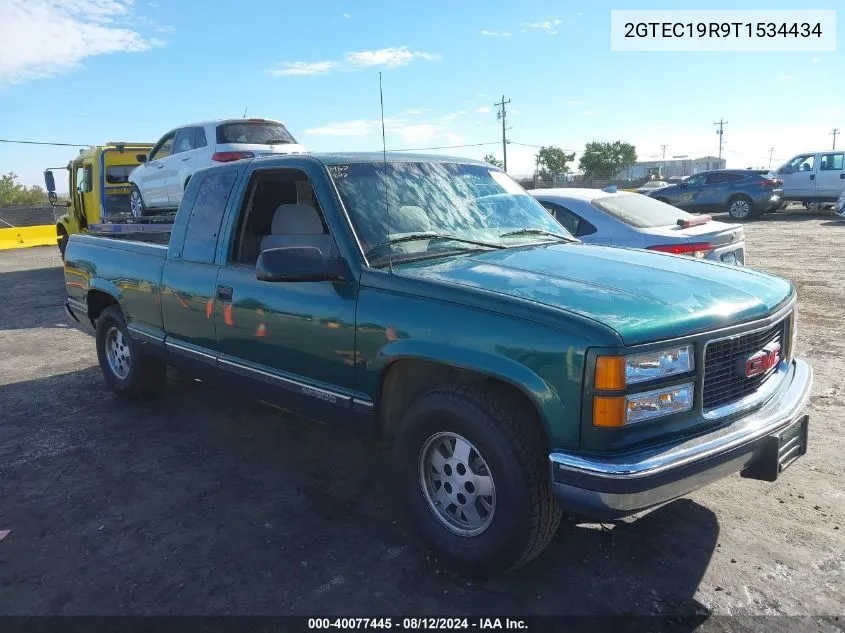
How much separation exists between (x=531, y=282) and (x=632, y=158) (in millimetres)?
97668

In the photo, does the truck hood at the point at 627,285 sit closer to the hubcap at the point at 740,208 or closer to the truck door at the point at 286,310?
the truck door at the point at 286,310

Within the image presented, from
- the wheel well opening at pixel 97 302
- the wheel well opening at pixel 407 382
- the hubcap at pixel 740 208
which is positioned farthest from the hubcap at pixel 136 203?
the hubcap at pixel 740 208

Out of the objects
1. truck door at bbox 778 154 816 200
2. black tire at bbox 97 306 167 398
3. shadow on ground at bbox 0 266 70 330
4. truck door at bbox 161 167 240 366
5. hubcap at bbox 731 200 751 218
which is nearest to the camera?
truck door at bbox 161 167 240 366

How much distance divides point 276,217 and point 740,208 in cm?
2044

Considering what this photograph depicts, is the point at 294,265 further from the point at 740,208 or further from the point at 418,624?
the point at 740,208

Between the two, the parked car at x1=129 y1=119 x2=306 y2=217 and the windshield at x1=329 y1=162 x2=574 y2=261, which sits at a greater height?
the parked car at x1=129 y1=119 x2=306 y2=217

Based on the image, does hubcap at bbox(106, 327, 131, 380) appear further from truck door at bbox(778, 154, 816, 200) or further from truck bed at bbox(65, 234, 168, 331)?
truck door at bbox(778, 154, 816, 200)

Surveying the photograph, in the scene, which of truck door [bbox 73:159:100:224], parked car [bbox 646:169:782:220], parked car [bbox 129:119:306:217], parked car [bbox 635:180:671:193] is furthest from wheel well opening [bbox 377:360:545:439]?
parked car [bbox 635:180:671:193]

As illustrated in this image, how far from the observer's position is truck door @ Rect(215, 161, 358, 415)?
352cm

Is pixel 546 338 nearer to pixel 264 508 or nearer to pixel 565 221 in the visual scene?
pixel 264 508

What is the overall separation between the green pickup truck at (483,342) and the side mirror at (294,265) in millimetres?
10

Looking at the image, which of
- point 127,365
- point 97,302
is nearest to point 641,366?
point 127,365

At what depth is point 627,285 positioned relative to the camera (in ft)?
10.0

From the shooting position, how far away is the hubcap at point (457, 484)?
3020 mm
